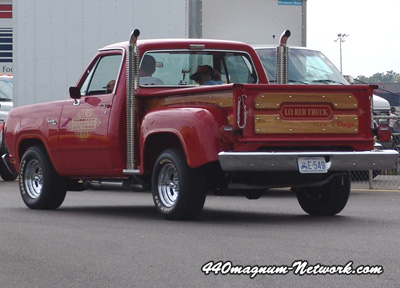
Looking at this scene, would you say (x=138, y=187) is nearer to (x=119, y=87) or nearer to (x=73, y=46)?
(x=119, y=87)

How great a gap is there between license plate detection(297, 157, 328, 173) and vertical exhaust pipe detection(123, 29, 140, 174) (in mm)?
2107

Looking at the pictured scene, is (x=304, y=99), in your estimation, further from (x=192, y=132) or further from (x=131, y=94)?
(x=131, y=94)

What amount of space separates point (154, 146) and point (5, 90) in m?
13.2

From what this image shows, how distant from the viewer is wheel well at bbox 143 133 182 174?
12180mm

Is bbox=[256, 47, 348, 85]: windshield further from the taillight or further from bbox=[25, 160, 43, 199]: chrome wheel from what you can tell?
the taillight

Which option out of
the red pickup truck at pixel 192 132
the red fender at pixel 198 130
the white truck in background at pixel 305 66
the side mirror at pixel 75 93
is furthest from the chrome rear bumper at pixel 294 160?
the white truck in background at pixel 305 66

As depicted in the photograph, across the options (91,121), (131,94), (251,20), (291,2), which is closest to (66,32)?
(251,20)

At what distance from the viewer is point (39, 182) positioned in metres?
14.2

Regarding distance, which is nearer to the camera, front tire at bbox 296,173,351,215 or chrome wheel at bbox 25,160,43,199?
front tire at bbox 296,173,351,215

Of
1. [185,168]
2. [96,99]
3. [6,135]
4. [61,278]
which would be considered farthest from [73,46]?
[61,278]

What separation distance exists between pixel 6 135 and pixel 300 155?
16.6 ft

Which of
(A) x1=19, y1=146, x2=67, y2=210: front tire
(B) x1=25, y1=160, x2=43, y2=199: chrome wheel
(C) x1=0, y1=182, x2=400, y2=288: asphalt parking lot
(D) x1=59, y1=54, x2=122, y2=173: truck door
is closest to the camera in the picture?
(C) x1=0, y1=182, x2=400, y2=288: asphalt parking lot

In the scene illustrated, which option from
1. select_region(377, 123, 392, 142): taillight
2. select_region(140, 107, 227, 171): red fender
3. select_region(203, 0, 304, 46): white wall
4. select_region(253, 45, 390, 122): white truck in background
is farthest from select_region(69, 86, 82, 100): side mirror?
select_region(203, 0, 304, 46): white wall

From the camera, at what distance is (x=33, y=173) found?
14.3 metres
